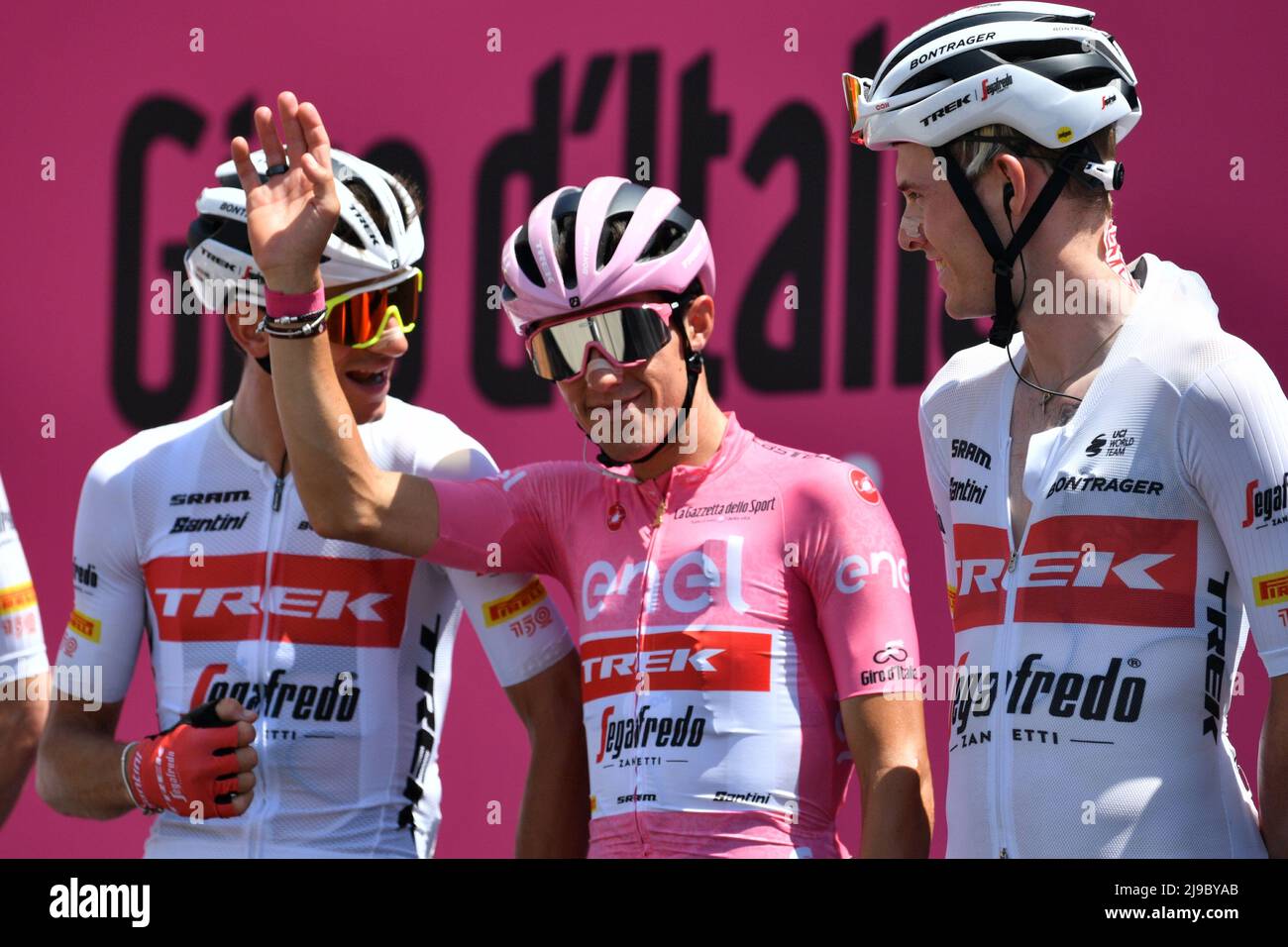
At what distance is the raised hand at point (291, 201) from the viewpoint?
9.83ft

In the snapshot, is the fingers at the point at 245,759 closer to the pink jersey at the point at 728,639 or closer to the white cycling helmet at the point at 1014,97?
the pink jersey at the point at 728,639

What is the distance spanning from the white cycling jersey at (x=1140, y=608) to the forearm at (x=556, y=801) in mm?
718

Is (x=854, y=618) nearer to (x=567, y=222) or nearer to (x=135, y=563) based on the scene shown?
(x=567, y=222)

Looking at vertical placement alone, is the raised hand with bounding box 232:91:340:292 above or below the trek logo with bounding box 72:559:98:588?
above

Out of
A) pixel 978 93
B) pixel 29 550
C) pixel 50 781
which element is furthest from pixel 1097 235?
pixel 29 550

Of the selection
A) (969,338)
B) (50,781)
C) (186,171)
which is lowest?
(50,781)

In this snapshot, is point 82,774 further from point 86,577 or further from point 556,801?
point 556,801

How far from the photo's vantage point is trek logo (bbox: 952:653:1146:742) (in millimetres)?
2588

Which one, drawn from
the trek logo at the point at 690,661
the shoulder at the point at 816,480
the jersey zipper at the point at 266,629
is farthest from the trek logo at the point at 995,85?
the jersey zipper at the point at 266,629

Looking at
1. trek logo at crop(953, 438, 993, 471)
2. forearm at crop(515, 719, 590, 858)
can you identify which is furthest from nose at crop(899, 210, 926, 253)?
forearm at crop(515, 719, 590, 858)

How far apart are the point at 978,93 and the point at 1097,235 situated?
272mm

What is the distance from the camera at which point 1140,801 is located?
257cm

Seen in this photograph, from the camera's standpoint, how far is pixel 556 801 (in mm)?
3182

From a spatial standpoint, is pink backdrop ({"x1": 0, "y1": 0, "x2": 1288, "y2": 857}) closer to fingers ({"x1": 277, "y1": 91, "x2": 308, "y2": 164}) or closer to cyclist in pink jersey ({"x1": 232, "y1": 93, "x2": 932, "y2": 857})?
cyclist in pink jersey ({"x1": 232, "y1": 93, "x2": 932, "y2": 857})
